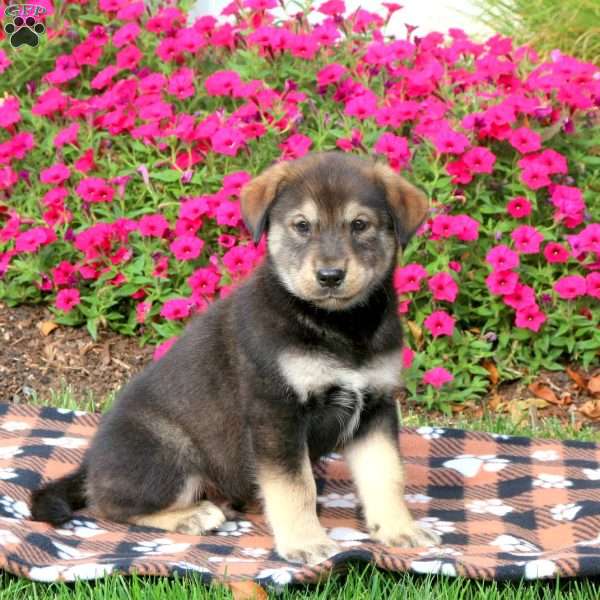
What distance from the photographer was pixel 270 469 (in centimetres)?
397

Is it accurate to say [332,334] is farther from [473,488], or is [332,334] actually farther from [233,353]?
[473,488]

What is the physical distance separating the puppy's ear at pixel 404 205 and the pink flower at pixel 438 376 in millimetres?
1890

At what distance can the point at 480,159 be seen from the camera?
607 centimetres

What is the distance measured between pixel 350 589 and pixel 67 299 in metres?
3.29

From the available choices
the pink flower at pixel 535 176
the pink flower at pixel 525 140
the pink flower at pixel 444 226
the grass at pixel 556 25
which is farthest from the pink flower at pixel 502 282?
the grass at pixel 556 25

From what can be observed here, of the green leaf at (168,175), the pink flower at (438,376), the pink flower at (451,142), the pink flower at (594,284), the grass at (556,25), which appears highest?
the grass at (556,25)

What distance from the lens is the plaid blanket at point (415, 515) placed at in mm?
→ 3795

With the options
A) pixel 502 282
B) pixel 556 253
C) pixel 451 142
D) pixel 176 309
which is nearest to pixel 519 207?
pixel 556 253

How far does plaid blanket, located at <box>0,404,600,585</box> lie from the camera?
3.79 m

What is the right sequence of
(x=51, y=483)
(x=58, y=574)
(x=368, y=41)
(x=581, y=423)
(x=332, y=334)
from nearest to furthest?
(x=58, y=574)
(x=332, y=334)
(x=51, y=483)
(x=581, y=423)
(x=368, y=41)

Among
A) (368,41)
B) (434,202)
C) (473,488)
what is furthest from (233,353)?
(368,41)

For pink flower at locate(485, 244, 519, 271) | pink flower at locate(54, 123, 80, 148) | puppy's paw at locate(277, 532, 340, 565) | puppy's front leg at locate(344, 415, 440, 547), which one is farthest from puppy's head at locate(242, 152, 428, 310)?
pink flower at locate(54, 123, 80, 148)

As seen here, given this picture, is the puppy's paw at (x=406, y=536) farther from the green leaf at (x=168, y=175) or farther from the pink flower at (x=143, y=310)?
the green leaf at (x=168, y=175)

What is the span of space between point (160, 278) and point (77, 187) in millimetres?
774
